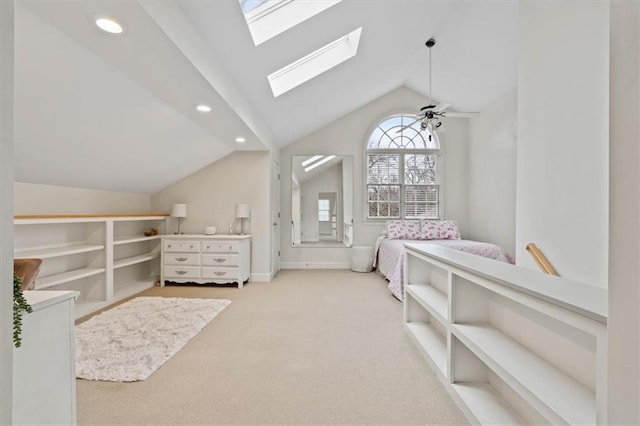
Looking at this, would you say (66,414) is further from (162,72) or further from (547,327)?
(547,327)

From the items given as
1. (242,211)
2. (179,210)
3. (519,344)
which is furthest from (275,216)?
(519,344)

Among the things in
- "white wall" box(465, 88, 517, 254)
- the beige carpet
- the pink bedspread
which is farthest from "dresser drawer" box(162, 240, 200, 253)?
"white wall" box(465, 88, 517, 254)

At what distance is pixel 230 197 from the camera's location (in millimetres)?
4652

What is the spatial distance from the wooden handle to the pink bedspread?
1.53m

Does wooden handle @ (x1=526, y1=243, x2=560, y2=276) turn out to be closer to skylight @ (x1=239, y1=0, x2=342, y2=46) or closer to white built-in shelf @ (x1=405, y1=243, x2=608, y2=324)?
white built-in shelf @ (x1=405, y1=243, x2=608, y2=324)

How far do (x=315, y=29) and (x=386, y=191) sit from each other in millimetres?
3698

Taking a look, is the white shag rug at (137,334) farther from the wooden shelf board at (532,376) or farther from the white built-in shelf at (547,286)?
the white built-in shelf at (547,286)

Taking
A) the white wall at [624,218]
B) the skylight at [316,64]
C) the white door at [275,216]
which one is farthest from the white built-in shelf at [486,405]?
the white door at [275,216]

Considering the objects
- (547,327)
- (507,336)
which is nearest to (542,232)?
(507,336)

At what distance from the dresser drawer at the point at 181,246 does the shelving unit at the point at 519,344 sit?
3173 mm

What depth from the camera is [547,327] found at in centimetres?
127

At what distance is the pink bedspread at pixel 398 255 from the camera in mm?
3680

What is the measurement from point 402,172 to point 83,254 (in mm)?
5072

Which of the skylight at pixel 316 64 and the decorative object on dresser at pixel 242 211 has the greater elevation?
the skylight at pixel 316 64
